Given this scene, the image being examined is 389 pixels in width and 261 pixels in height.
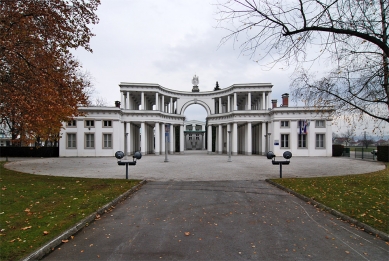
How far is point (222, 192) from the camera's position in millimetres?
9305

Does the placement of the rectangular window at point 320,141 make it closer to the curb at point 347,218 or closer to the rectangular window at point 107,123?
the curb at point 347,218

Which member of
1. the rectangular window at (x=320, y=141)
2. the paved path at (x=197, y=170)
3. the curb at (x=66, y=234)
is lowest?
the paved path at (x=197, y=170)

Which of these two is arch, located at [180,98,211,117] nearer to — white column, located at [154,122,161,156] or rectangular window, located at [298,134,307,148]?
white column, located at [154,122,161,156]

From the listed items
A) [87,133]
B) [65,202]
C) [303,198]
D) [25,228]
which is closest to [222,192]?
[303,198]

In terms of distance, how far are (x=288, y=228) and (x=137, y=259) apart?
3415 mm

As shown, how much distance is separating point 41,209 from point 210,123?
40083 mm

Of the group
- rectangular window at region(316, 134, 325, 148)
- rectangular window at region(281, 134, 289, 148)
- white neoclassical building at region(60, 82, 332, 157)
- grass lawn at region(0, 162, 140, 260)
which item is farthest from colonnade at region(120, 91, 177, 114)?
grass lawn at region(0, 162, 140, 260)

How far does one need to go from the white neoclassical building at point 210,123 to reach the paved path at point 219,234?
22.6 metres

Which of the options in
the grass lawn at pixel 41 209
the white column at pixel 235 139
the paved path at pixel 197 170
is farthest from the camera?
the white column at pixel 235 139

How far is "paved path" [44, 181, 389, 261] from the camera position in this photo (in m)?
4.09

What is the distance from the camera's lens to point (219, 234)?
4988 millimetres

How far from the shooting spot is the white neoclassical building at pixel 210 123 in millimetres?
36250

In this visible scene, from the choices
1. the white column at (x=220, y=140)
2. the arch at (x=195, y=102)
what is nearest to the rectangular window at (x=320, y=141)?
the white column at (x=220, y=140)

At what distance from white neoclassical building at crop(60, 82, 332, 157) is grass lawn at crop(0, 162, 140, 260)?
70.7ft
